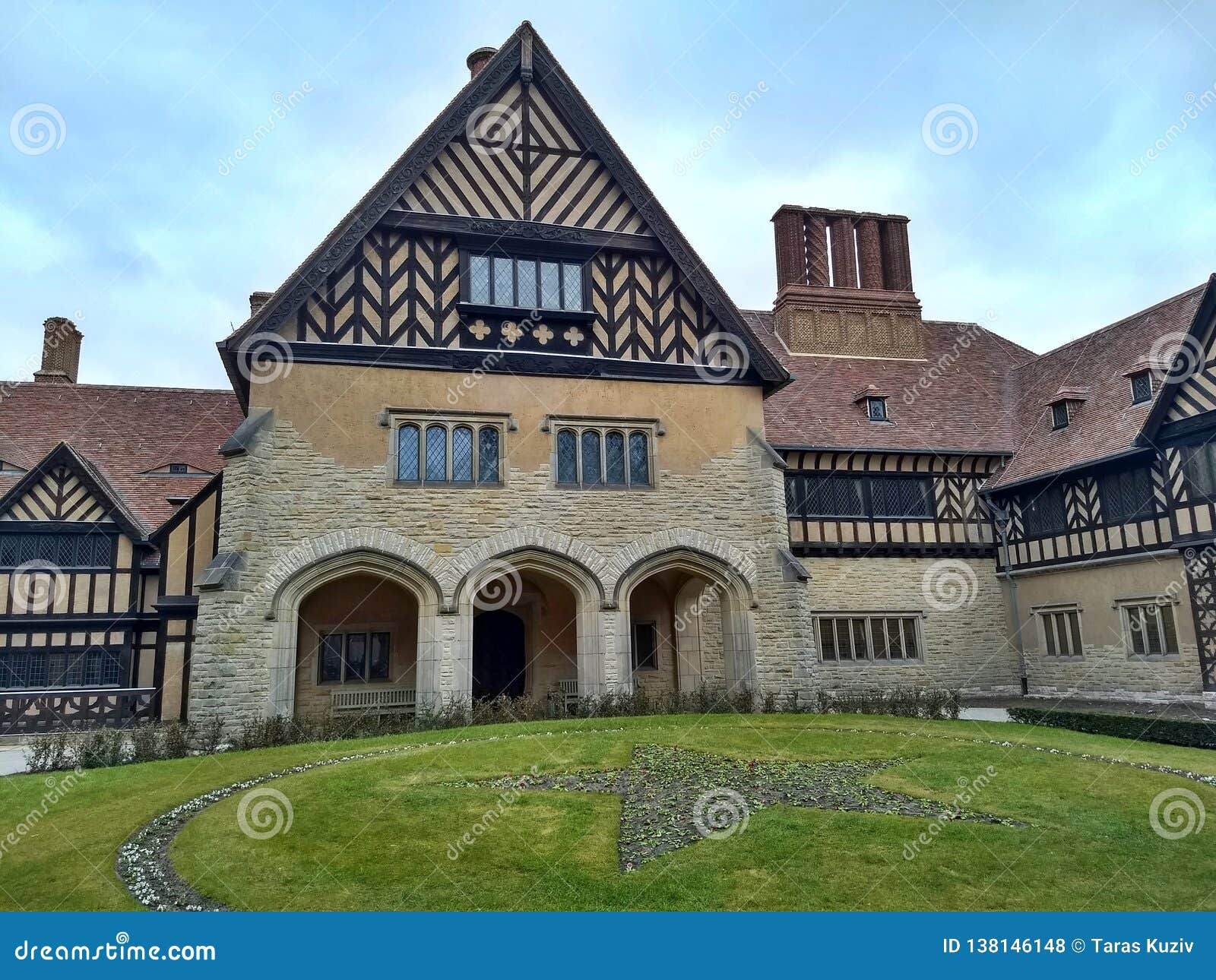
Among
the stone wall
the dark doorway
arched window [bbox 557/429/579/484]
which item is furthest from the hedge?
the dark doorway

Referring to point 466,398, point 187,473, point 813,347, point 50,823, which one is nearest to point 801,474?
point 813,347

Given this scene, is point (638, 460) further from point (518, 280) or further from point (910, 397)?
point (910, 397)

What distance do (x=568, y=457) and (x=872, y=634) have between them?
390 inches

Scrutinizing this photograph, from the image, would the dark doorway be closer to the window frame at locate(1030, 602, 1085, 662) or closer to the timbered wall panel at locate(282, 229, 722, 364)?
the timbered wall panel at locate(282, 229, 722, 364)

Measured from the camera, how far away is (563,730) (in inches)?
503

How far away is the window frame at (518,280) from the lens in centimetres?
1597

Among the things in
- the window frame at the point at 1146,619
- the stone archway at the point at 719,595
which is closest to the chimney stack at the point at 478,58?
the stone archway at the point at 719,595

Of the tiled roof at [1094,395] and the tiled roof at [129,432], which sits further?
the tiled roof at [129,432]

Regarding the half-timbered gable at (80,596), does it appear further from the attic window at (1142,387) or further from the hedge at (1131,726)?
the attic window at (1142,387)

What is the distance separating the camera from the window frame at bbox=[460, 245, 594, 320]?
629 inches

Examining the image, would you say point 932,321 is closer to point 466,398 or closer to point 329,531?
point 466,398

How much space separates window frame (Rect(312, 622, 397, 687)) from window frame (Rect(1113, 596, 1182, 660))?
15550 mm

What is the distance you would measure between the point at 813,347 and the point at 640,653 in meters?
11.3

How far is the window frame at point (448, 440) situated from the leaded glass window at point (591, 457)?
1429 mm
